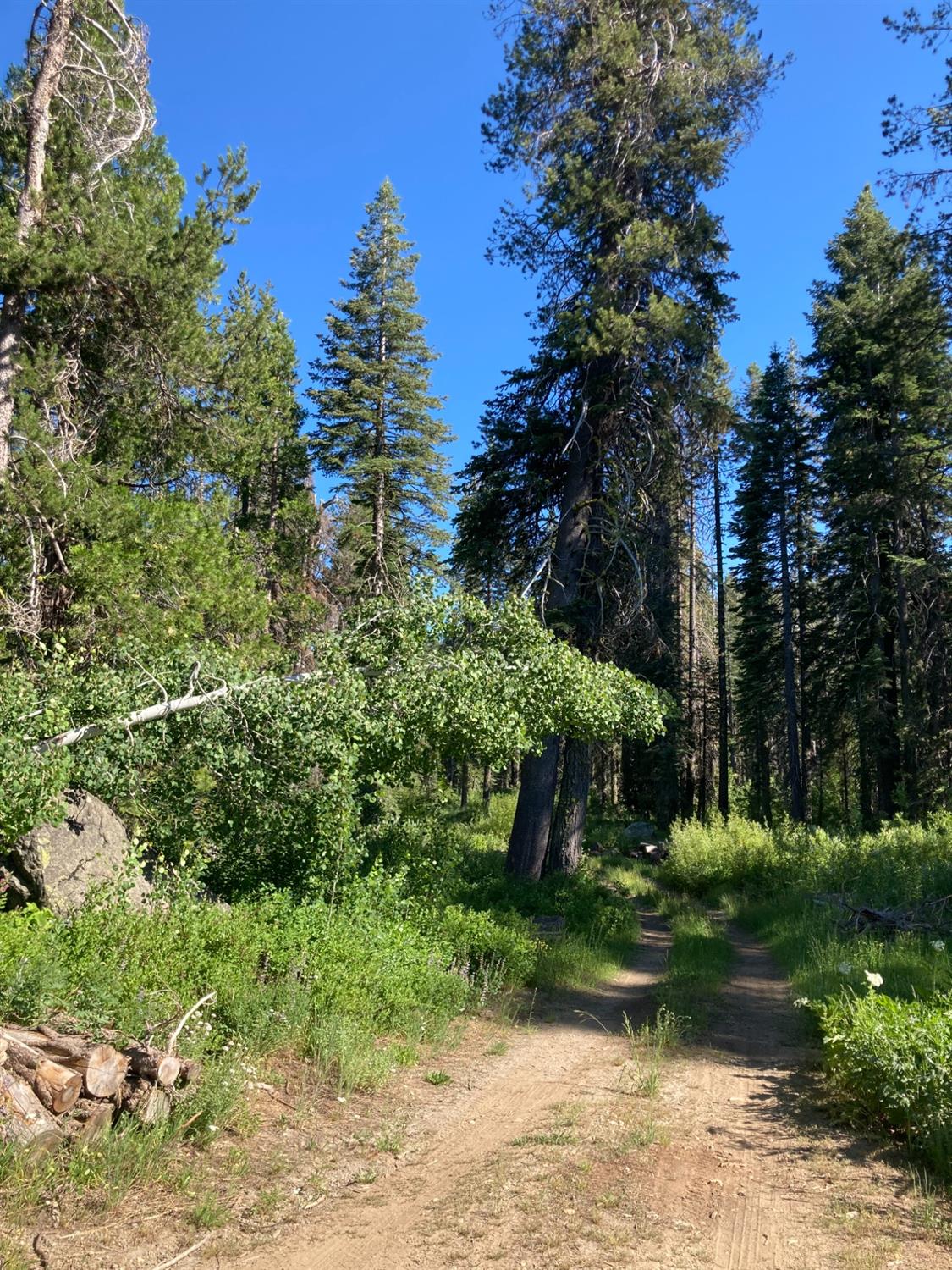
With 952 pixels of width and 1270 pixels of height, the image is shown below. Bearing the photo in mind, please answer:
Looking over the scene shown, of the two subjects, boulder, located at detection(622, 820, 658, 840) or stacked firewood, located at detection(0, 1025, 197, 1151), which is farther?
boulder, located at detection(622, 820, 658, 840)

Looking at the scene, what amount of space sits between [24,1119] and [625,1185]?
3170mm

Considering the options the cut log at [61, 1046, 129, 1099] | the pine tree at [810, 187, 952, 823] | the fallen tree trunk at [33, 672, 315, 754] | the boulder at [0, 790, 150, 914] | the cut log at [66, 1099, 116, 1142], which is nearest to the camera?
the cut log at [66, 1099, 116, 1142]

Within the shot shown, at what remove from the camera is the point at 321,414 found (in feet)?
71.0

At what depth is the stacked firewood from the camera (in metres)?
4.12

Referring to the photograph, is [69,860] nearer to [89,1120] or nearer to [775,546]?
[89,1120]

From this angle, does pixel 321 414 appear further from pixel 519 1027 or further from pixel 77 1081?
pixel 77 1081

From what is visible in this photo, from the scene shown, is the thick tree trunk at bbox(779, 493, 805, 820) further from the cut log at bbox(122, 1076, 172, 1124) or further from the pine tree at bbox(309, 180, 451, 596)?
the cut log at bbox(122, 1076, 172, 1124)

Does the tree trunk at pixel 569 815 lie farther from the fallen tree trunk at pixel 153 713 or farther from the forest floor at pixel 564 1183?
the forest floor at pixel 564 1183

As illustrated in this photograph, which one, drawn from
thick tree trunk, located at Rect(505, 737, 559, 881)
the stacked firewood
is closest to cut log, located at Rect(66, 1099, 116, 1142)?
the stacked firewood

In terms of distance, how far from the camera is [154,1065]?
183 inches

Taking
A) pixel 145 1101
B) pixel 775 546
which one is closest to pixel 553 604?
pixel 145 1101

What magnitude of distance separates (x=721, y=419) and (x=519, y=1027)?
985cm

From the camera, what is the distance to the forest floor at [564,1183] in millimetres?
3709

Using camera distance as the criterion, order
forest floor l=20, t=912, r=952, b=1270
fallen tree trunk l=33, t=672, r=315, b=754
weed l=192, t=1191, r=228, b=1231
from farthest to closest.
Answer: fallen tree trunk l=33, t=672, r=315, b=754, weed l=192, t=1191, r=228, b=1231, forest floor l=20, t=912, r=952, b=1270
